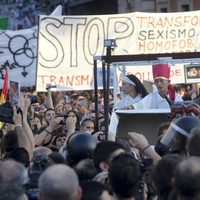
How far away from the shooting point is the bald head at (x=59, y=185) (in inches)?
176

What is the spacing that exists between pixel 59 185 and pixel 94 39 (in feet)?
35.1

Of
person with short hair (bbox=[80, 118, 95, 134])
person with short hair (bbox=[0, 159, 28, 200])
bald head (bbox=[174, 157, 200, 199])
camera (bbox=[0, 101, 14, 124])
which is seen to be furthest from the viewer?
person with short hair (bbox=[80, 118, 95, 134])

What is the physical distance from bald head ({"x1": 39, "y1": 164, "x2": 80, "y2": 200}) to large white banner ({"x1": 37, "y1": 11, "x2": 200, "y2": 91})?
10.3 m

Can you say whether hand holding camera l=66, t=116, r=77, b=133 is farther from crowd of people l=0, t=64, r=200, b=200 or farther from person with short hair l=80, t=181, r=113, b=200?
person with short hair l=80, t=181, r=113, b=200

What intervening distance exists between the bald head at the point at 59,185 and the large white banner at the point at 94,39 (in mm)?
10327

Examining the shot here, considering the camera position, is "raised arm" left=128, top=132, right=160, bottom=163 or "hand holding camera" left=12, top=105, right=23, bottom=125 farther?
"hand holding camera" left=12, top=105, right=23, bottom=125

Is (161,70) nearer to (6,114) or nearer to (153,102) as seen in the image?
(153,102)

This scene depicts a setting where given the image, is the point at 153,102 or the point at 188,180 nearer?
the point at 188,180

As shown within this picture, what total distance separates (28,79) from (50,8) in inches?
1578

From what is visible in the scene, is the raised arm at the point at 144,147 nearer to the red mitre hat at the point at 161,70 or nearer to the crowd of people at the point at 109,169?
the crowd of people at the point at 109,169

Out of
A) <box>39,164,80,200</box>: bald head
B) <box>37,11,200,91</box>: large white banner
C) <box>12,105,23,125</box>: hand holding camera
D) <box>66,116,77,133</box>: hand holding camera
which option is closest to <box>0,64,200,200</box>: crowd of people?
<box>39,164,80,200</box>: bald head

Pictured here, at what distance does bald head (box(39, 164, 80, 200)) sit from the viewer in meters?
4.47

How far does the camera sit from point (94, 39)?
49.5 feet

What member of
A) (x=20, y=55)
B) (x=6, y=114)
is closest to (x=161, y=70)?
(x=6, y=114)
